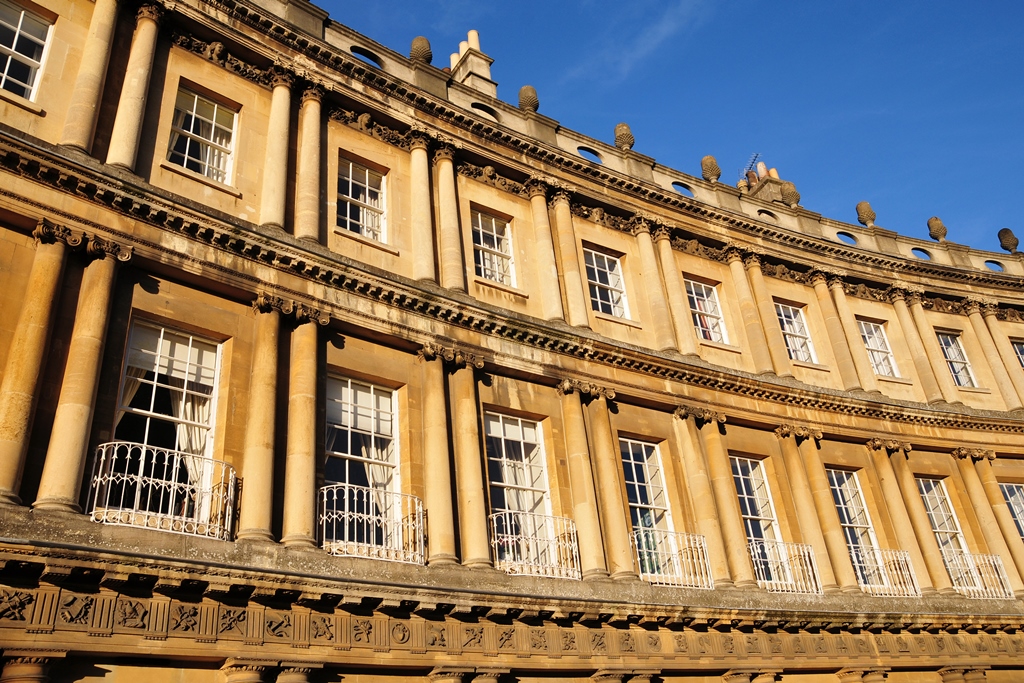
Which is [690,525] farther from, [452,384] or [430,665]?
[430,665]

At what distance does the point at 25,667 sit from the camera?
764 cm

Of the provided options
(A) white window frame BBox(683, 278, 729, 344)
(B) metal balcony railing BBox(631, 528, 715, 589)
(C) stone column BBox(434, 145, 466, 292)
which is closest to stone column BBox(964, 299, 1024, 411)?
(A) white window frame BBox(683, 278, 729, 344)

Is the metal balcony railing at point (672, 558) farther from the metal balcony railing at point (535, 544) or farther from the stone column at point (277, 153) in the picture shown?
the stone column at point (277, 153)

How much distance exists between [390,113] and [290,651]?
9.64 m

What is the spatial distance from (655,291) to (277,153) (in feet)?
27.0

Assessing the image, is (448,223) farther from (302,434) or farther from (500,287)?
(302,434)

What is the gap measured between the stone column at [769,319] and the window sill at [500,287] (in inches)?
248

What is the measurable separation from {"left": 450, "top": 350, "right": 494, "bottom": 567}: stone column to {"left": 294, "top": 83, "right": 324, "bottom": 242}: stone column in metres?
3.11

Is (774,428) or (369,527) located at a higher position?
(774,428)

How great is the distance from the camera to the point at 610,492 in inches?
535

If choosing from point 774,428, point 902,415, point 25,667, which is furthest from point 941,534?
point 25,667

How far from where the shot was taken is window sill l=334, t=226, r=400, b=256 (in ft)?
43.7

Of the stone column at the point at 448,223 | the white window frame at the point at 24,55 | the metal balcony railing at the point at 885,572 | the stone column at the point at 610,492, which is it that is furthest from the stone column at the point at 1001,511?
the white window frame at the point at 24,55

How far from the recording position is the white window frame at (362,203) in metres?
13.9
